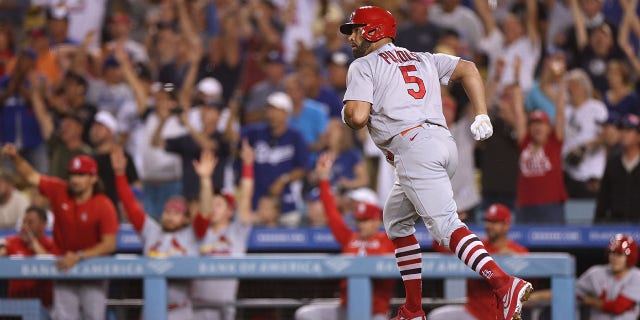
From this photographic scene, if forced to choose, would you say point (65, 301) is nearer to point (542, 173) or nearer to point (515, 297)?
point (515, 297)

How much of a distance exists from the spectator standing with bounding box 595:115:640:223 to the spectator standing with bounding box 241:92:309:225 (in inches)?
109

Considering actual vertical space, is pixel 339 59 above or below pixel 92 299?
above

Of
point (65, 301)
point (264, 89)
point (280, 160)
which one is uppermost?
point (264, 89)

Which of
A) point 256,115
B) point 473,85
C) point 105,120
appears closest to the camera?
point 473,85

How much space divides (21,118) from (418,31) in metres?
4.23

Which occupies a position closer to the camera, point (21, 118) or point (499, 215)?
point (499, 215)

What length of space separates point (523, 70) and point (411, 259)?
641 cm

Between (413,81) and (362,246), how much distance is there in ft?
9.98

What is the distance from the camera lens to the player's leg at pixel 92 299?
892cm

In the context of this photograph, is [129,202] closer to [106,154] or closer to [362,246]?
[362,246]

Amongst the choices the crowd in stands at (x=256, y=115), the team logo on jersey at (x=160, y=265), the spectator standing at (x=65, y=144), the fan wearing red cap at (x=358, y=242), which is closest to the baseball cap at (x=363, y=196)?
the crowd in stands at (x=256, y=115)

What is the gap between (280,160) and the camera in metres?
11.5

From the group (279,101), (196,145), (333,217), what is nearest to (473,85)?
(333,217)

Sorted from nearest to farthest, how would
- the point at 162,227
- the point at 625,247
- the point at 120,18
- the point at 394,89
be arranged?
the point at 394,89 → the point at 625,247 → the point at 162,227 → the point at 120,18
